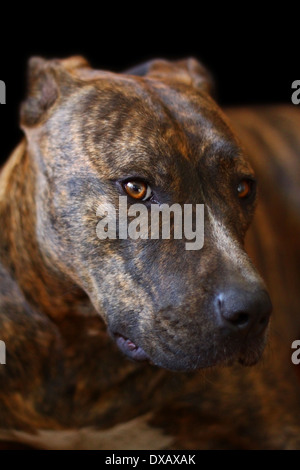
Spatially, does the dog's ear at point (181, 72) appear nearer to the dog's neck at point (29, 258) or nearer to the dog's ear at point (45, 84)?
the dog's ear at point (45, 84)

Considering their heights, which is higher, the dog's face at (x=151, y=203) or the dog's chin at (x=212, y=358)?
the dog's face at (x=151, y=203)

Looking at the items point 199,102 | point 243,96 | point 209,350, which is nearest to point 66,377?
point 209,350

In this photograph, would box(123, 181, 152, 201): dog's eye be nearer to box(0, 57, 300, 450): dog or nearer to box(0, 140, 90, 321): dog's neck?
box(0, 57, 300, 450): dog

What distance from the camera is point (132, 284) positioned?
4.77 ft

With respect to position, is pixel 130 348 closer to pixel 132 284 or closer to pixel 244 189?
pixel 132 284

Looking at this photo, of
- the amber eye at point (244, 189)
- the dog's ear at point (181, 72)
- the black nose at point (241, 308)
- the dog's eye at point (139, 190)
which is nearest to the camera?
the black nose at point (241, 308)

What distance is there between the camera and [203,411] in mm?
1848

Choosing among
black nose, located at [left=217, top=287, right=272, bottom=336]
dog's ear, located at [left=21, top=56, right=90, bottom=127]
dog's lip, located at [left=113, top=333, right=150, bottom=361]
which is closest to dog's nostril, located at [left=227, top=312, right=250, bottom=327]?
black nose, located at [left=217, top=287, right=272, bottom=336]

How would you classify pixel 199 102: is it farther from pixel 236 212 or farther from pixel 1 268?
pixel 1 268

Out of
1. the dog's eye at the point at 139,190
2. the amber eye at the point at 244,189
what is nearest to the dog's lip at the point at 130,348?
the dog's eye at the point at 139,190

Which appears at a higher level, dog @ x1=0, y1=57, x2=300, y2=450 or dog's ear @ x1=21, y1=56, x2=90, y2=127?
dog's ear @ x1=21, y1=56, x2=90, y2=127

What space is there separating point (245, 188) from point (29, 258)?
1.65ft

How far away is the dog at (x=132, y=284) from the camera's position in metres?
1.40

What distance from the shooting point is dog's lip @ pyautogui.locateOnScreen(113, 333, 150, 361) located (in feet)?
4.95
